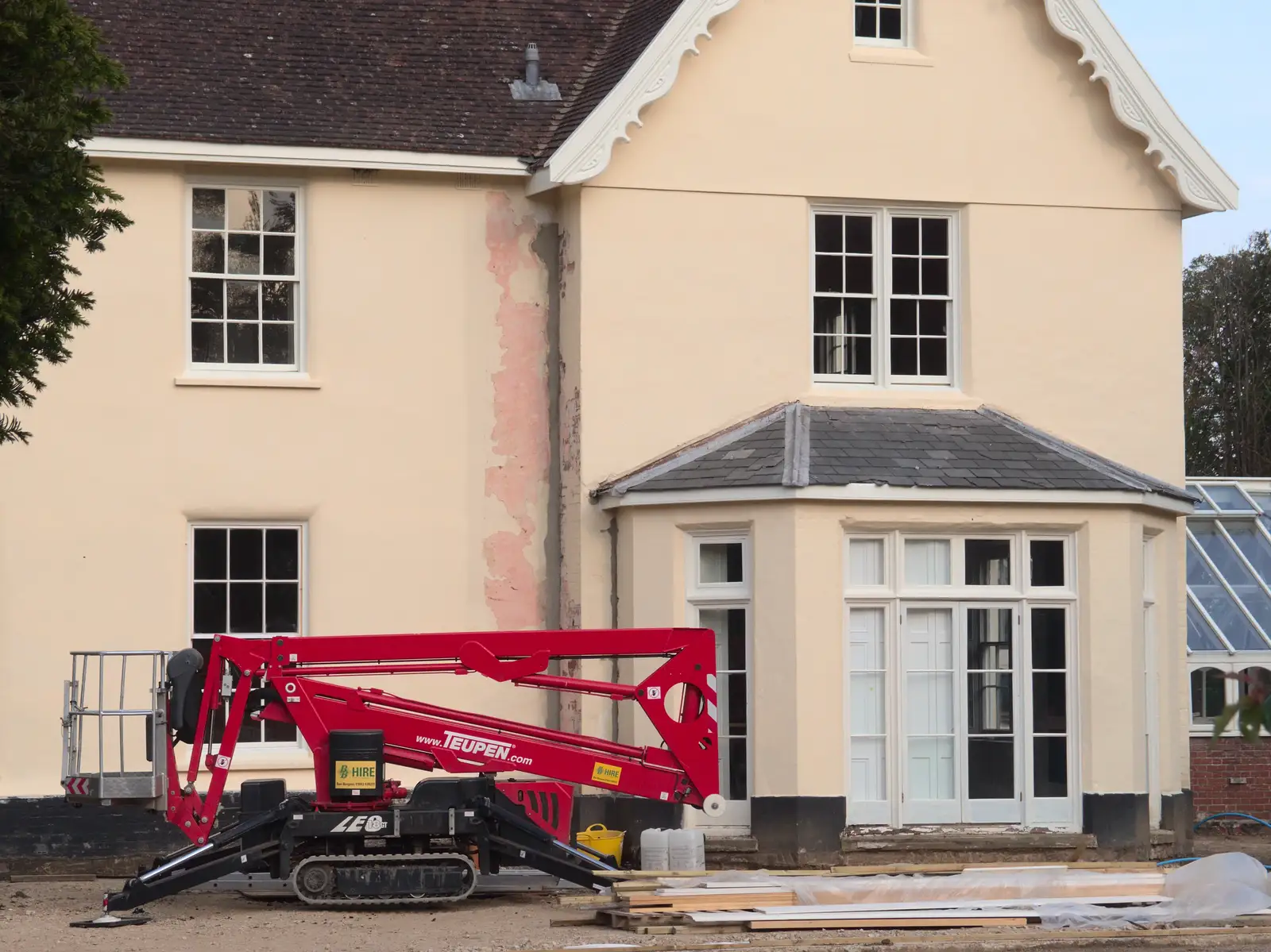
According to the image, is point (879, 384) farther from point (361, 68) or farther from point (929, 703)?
point (361, 68)

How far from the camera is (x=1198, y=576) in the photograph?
2205 cm

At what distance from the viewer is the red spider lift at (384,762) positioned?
1245 cm

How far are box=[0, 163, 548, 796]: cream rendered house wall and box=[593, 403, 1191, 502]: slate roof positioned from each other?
1452 millimetres

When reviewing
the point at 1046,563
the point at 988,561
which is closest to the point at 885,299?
the point at 988,561

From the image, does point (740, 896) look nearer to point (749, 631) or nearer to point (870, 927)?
point (870, 927)

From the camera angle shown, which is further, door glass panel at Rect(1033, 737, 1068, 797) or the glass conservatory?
the glass conservatory

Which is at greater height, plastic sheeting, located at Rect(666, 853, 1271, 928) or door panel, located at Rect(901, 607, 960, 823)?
door panel, located at Rect(901, 607, 960, 823)

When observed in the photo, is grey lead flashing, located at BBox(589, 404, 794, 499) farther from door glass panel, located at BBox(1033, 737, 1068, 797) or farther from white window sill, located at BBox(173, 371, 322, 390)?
door glass panel, located at BBox(1033, 737, 1068, 797)

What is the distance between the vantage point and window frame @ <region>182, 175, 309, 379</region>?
53.2ft

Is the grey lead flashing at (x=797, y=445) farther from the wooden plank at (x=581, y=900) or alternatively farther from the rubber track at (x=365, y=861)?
the rubber track at (x=365, y=861)

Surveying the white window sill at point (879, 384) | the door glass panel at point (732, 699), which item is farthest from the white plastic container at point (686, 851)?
the white window sill at point (879, 384)

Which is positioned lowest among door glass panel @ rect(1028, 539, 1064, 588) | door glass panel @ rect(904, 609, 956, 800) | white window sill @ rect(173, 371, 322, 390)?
door glass panel @ rect(904, 609, 956, 800)

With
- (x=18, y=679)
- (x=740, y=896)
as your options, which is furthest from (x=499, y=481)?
(x=740, y=896)

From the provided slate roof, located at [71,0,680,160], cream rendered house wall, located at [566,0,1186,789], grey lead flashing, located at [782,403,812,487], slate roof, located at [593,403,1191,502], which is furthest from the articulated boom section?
slate roof, located at [71,0,680,160]
